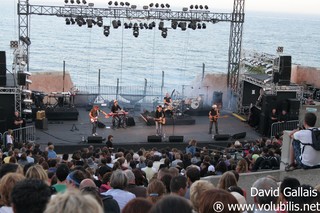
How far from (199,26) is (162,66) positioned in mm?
→ 56274

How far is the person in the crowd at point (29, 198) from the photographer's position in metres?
3.67

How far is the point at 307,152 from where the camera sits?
781 cm

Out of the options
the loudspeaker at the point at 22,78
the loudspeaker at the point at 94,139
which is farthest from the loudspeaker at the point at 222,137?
the loudspeaker at the point at 22,78

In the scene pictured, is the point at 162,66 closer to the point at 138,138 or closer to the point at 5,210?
the point at 138,138

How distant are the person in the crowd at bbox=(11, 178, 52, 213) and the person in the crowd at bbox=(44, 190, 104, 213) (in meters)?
0.48

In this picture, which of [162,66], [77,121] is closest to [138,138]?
[77,121]

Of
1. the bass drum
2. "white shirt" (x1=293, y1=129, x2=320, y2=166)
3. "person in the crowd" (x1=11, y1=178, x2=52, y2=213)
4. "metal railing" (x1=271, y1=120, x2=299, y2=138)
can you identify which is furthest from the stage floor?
"person in the crowd" (x1=11, y1=178, x2=52, y2=213)

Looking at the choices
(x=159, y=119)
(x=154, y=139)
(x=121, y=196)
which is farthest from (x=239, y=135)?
(x=121, y=196)

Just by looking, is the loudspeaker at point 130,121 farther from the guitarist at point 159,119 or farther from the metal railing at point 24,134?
the metal railing at point 24,134

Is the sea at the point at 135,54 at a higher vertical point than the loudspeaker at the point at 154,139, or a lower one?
lower

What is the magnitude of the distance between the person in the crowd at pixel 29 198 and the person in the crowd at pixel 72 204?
19.1 inches

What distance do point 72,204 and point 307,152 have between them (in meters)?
5.30

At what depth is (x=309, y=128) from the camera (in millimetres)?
7570

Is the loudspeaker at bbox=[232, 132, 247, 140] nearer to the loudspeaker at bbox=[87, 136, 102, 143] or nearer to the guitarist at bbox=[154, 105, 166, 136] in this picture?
the guitarist at bbox=[154, 105, 166, 136]
